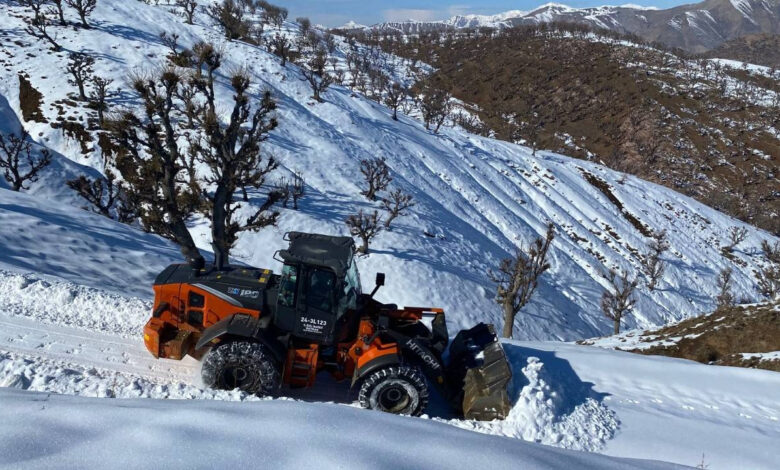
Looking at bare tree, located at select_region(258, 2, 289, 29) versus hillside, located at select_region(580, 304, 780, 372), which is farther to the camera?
bare tree, located at select_region(258, 2, 289, 29)

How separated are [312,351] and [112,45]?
47.2 m

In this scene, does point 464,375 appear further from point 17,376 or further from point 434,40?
point 434,40

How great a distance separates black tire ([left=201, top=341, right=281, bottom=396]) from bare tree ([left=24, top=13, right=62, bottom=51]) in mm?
45835

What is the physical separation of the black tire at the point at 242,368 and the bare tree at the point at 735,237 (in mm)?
62274

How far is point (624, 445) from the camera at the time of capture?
23.6 feet

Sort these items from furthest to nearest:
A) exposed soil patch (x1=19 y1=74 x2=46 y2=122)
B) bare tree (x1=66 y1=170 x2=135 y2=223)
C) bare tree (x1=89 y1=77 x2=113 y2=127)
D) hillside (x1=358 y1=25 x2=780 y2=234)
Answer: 1. hillside (x1=358 y1=25 x2=780 y2=234)
2. exposed soil patch (x1=19 y1=74 x2=46 y2=122)
3. bare tree (x1=89 y1=77 x2=113 y2=127)
4. bare tree (x1=66 y1=170 x2=135 y2=223)

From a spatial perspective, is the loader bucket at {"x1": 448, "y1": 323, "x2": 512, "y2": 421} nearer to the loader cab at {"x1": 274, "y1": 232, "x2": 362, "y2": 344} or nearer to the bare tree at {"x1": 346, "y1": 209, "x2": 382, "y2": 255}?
the loader cab at {"x1": 274, "y1": 232, "x2": 362, "y2": 344}

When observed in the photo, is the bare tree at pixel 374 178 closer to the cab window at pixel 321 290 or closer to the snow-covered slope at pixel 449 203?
the snow-covered slope at pixel 449 203

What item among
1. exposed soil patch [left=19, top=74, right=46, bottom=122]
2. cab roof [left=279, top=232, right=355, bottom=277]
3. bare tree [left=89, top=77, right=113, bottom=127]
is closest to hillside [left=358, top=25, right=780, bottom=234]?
bare tree [left=89, top=77, right=113, bottom=127]

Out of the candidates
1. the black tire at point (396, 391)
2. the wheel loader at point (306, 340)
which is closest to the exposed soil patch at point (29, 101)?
the wheel loader at point (306, 340)

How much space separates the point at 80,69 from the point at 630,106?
12096 centimetres

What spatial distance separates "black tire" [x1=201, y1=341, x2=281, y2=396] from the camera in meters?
7.50

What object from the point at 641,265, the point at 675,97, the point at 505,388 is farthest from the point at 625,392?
the point at 675,97

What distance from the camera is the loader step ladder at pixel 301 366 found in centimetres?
805
